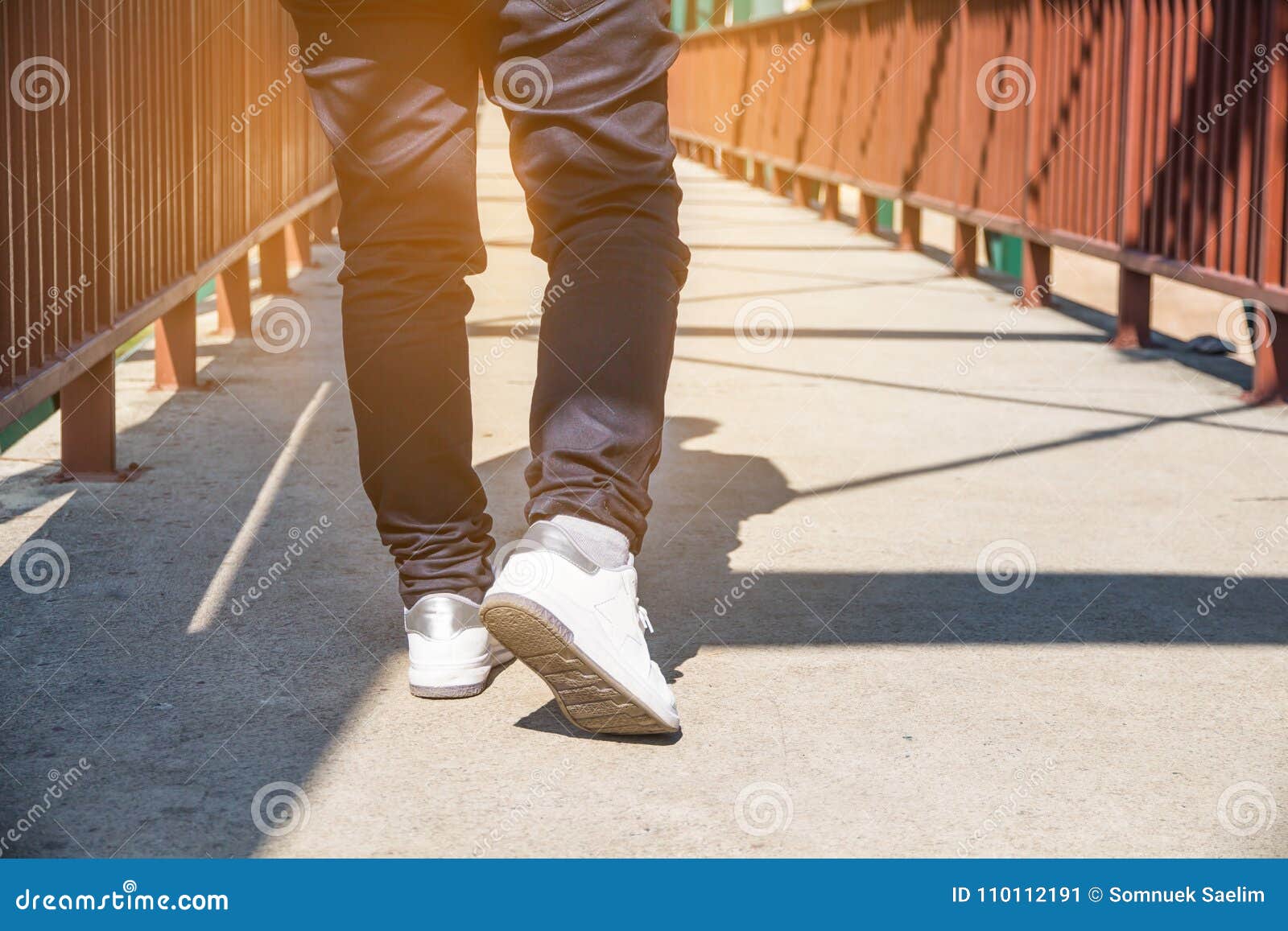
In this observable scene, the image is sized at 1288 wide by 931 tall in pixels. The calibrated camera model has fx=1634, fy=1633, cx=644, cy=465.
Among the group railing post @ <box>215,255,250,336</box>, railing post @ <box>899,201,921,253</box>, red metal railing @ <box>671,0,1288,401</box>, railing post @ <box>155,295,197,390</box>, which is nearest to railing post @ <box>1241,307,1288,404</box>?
red metal railing @ <box>671,0,1288,401</box>

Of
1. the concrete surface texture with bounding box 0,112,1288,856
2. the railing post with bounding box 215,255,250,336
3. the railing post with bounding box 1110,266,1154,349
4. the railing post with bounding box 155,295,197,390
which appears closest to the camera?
the concrete surface texture with bounding box 0,112,1288,856

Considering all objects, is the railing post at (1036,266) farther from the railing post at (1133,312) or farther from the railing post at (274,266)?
the railing post at (274,266)

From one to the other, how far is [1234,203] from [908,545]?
220 centimetres

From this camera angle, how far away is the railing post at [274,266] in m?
5.77

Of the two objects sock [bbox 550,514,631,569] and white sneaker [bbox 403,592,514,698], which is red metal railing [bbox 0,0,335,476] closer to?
white sneaker [bbox 403,592,514,698]

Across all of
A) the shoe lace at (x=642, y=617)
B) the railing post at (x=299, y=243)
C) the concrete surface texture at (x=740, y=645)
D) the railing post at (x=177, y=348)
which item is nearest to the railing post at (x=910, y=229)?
the railing post at (x=299, y=243)

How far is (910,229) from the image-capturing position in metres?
8.37

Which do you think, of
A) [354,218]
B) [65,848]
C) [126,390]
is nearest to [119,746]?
[65,848]

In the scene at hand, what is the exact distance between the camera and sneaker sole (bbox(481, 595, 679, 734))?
5.40 feet

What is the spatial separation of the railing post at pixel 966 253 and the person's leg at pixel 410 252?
215 inches

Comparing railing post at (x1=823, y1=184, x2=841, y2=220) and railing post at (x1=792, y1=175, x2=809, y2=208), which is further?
railing post at (x1=792, y1=175, x2=809, y2=208)

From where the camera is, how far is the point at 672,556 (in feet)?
8.57

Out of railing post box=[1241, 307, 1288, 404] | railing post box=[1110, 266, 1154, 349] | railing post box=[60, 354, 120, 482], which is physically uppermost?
railing post box=[60, 354, 120, 482]

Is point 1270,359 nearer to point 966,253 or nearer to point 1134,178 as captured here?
point 1134,178
